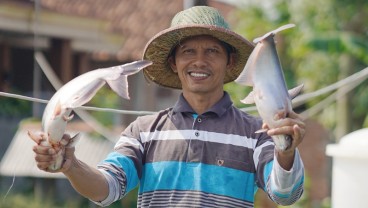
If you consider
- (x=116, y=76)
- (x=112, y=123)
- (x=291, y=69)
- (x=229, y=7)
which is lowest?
(x=116, y=76)

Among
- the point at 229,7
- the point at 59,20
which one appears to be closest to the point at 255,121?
the point at 59,20

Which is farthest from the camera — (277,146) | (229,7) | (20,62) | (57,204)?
(229,7)

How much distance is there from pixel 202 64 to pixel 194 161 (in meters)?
0.36

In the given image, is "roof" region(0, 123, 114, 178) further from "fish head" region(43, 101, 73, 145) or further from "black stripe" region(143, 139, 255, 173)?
"fish head" region(43, 101, 73, 145)

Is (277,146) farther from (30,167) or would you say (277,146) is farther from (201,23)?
(30,167)

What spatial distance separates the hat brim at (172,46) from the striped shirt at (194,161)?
204 millimetres

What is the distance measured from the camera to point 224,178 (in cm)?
326

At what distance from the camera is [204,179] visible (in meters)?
3.25

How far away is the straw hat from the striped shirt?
216 millimetres

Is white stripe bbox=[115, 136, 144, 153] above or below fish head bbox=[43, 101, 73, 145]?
above

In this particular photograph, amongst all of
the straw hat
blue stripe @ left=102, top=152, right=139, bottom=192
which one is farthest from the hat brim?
blue stripe @ left=102, top=152, right=139, bottom=192

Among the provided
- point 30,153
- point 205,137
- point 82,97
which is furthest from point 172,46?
point 30,153

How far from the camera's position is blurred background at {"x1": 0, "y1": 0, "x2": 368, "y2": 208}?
11.3 meters

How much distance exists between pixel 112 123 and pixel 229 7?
7931 mm
